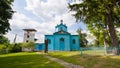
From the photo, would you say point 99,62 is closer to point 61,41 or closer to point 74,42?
point 61,41

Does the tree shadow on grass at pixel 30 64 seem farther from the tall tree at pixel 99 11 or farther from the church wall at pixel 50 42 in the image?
the church wall at pixel 50 42

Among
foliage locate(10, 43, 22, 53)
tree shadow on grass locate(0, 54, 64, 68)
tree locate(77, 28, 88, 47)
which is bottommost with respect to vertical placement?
tree shadow on grass locate(0, 54, 64, 68)

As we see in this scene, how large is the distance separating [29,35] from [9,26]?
3382 centimetres

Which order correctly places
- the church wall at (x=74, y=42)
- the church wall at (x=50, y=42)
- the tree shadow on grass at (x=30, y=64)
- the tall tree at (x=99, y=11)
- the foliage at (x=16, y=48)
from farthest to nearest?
the foliage at (x=16, y=48) → the church wall at (x=74, y=42) → the church wall at (x=50, y=42) → the tall tree at (x=99, y=11) → the tree shadow on grass at (x=30, y=64)

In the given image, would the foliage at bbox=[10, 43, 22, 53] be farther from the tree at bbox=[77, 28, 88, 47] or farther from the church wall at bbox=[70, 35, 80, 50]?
the tree at bbox=[77, 28, 88, 47]

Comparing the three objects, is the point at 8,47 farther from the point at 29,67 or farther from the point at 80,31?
the point at 29,67

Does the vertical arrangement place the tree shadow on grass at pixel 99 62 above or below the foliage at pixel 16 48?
below

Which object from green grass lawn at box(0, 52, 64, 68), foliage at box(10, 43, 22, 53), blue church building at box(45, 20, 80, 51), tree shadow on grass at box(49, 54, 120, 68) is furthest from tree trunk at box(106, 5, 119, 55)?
foliage at box(10, 43, 22, 53)

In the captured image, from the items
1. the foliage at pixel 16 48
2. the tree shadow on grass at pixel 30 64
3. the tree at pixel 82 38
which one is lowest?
the tree shadow on grass at pixel 30 64

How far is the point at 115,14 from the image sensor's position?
102ft

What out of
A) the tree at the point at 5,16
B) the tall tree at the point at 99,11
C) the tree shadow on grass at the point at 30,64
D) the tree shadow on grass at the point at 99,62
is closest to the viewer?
the tree shadow on grass at the point at 99,62

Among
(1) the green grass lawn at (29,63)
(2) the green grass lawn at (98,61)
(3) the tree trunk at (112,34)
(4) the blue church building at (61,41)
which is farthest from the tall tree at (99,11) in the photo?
(4) the blue church building at (61,41)

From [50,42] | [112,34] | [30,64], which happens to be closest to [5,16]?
[30,64]

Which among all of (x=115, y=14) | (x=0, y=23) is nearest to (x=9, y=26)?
(x=0, y=23)
